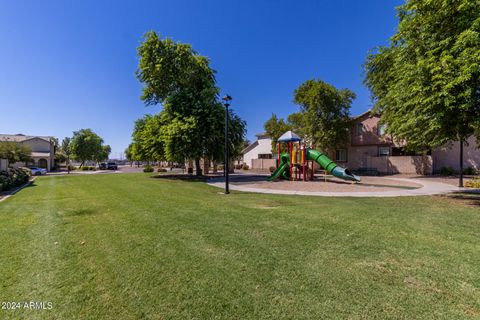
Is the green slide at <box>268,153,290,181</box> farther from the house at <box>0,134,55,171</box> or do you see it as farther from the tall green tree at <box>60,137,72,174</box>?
the house at <box>0,134,55,171</box>

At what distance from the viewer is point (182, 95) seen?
63.9 feet

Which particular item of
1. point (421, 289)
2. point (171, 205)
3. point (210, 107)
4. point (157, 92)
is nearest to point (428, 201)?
point (421, 289)

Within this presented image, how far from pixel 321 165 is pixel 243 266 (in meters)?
14.8

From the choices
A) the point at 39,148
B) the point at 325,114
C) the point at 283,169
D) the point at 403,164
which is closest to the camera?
the point at 283,169

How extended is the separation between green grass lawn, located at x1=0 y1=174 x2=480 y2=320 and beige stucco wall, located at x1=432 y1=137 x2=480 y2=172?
2099 cm

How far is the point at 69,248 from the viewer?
4195 mm

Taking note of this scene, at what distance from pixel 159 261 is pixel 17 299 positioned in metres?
1.66

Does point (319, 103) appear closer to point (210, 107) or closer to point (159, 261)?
point (210, 107)

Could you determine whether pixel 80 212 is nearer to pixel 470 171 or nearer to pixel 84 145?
→ pixel 470 171

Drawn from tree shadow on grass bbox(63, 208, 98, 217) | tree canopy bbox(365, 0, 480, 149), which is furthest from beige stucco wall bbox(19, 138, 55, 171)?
tree canopy bbox(365, 0, 480, 149)

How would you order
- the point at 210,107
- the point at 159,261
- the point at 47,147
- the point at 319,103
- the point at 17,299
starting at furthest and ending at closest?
the point at 47,147 < the point at 319,103 < the point at 210,107 < the point at 159,261 < the point at 17,299

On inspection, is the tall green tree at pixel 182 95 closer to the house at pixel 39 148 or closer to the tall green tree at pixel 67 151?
the tall green tree at pixel 67 151

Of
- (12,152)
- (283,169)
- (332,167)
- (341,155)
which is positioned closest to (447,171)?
(341,155)

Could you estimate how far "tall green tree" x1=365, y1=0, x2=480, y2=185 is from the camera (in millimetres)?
6727
